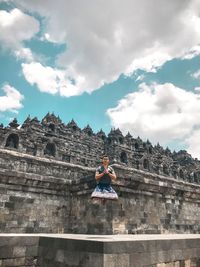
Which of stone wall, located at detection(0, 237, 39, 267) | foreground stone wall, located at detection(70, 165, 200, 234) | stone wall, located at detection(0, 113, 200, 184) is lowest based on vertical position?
stone wall, located at detection(0, 237, 39, 267)

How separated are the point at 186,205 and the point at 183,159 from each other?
1252 inches

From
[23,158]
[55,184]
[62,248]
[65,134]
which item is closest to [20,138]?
[23,158]

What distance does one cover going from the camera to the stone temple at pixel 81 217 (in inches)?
197

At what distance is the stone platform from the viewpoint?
452 cm

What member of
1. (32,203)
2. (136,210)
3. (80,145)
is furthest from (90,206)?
(80,145)

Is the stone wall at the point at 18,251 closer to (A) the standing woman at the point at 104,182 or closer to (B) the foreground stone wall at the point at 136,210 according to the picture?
(A) the standing woman at the point at 104,182

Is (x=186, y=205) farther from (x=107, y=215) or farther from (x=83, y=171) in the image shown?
(x=83, y=171)

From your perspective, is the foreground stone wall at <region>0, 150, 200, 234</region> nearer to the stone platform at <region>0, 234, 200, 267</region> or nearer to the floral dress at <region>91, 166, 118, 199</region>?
the floral dress at <region>91, 166, 118, 199</region>

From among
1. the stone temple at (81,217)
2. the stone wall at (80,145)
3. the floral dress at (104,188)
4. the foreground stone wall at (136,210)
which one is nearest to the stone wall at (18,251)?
the stone temple at (81,217)

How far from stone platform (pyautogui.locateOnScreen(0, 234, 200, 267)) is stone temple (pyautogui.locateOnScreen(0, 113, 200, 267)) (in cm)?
2

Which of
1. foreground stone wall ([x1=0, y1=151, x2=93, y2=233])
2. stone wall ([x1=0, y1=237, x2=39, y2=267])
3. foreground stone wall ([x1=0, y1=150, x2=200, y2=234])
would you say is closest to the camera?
stone wall ([x1=0, y1=237, x2=39, y2=267])

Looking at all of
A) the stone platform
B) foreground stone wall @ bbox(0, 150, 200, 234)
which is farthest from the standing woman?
the stone platform

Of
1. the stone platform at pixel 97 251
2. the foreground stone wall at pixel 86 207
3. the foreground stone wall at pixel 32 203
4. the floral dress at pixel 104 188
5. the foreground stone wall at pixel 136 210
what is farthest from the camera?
the foreground stone wall at pixel 32 203

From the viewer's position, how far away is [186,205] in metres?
11.6
